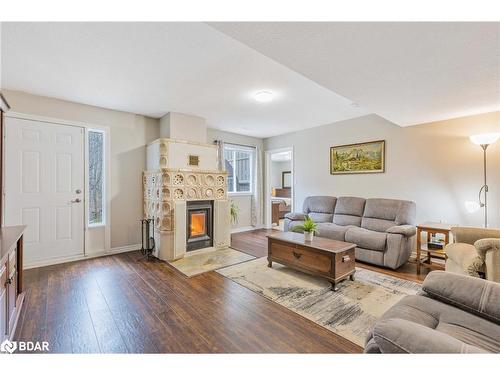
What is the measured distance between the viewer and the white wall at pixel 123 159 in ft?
12.4

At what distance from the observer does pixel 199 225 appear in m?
4.16

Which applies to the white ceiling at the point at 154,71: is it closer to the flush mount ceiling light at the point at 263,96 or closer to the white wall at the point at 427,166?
the flush mount ceiling light at the point at 263,96

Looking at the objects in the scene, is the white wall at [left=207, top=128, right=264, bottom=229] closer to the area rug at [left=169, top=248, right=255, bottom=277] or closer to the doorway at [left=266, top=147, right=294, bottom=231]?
the doorway at [left=266, top=147, right=294, bottom=231]

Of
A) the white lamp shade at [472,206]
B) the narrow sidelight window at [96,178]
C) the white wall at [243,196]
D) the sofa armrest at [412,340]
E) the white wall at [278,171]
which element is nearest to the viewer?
the sofa armrest at [412,340]

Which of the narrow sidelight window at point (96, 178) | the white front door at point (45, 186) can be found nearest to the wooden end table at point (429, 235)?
the narrow sidelight window at point (96, 178)

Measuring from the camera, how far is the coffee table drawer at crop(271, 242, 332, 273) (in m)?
2.66

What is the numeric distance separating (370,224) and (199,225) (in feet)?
9.39

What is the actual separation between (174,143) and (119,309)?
253cm

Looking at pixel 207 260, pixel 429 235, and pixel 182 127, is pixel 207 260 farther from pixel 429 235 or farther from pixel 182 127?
pixel 429 235

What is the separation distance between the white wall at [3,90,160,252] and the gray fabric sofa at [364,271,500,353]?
4045 mm

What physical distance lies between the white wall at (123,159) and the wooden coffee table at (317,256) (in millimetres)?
2611
